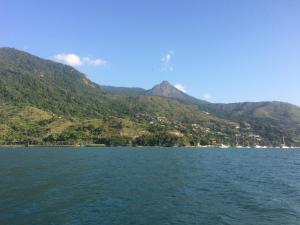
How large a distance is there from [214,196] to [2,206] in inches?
Result: 1580

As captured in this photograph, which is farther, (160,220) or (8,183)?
(8,183)

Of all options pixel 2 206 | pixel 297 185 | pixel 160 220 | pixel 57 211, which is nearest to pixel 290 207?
pixel 160 220

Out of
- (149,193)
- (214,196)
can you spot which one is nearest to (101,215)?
(149,193)

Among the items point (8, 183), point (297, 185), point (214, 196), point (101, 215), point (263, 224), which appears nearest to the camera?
point (263, 224)

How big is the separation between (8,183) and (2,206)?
2792cm

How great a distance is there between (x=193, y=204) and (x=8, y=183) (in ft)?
149

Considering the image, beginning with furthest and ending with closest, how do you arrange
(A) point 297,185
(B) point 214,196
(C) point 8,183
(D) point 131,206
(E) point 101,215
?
(A) point 297,185
(C) point 8,183
(B) point 214,196
(D) point 131,206
(E) point 101,215

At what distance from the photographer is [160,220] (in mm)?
52125

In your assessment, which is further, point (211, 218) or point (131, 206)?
point (131, 206)

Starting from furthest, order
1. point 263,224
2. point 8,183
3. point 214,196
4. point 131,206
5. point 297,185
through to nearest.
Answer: point 297,185, point 8,183, point 214,196, point 131,206, point 263,224

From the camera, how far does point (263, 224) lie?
51.2m

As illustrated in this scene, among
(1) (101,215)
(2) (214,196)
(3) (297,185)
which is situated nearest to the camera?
(1) (101,215)

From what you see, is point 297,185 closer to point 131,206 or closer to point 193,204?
point 193,204

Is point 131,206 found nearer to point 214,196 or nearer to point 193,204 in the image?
point 193,204
